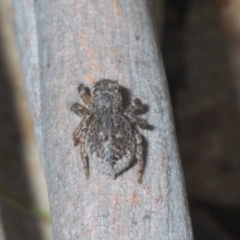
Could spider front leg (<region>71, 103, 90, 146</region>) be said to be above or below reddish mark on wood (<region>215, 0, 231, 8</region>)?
below

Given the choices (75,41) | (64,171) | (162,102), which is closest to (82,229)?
(64,171)

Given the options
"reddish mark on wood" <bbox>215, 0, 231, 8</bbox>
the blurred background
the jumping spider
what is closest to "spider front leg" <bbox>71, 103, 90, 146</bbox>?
the jumping spider

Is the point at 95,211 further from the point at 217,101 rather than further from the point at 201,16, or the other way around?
the point at 201,16

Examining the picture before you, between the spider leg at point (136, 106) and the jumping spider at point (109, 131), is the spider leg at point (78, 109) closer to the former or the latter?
the jumping spider at point (109, 131)

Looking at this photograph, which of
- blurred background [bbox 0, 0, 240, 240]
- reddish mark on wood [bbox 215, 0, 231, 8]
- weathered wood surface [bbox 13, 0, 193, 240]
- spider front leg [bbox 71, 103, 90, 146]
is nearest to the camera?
weathered wood surface [bbox 13, 0, 193, 240]

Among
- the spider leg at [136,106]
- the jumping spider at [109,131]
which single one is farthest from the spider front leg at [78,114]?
the spider leg at [136,106]

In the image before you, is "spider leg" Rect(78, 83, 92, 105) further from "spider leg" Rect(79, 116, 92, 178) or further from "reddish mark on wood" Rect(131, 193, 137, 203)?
"reddish mark on wood" Rect(131, 193, 137, 203)
